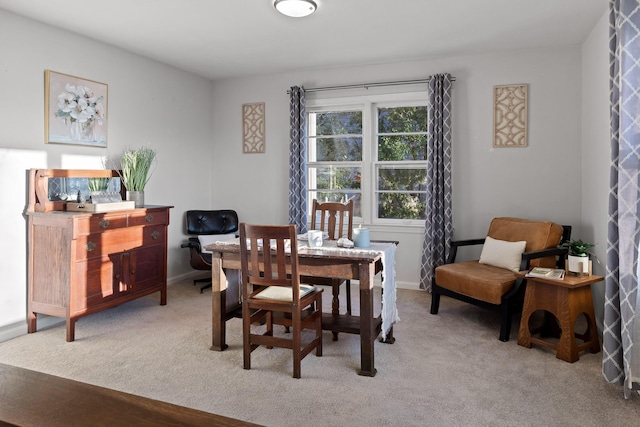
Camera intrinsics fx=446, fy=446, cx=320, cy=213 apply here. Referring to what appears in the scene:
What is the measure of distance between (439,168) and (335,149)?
1.31 m

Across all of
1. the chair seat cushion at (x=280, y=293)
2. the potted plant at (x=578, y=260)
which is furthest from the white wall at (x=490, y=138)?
the chair seat cushion at (x=280, y=293)

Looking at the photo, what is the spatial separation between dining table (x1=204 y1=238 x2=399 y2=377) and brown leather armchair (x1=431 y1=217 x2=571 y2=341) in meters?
0.77

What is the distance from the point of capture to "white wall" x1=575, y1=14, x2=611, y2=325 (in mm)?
3498

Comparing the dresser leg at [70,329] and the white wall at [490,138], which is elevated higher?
the white wall at [490,138]

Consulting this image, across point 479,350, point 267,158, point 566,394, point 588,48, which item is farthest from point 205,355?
point 588,48

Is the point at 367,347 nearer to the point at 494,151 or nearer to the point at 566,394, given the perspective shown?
the point at 566,394

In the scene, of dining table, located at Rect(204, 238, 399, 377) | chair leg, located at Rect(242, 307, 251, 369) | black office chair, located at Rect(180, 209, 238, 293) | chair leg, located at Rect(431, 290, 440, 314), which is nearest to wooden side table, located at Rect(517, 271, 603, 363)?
chair leg, located at Rect(431, 290, 440, 314)

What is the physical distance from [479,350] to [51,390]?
9.24 ft

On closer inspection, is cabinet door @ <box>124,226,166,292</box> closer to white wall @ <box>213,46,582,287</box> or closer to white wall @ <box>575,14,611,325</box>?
white wall @ <box>213,46,582,287</box>

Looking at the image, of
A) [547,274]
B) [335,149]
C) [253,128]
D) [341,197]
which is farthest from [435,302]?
[253,128]

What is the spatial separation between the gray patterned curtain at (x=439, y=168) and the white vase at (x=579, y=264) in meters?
1.54

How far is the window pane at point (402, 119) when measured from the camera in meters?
5.00

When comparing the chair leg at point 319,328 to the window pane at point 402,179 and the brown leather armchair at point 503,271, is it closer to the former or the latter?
the brown leather armchair at point 503,271

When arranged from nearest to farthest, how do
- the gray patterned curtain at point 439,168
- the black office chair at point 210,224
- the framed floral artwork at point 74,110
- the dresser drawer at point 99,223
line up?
the dresser drawer at point 99,223 < the framed floral artwork at point 74,110 < the gray patterned curtain at point 439,168 < the black office chair at point 210,224
